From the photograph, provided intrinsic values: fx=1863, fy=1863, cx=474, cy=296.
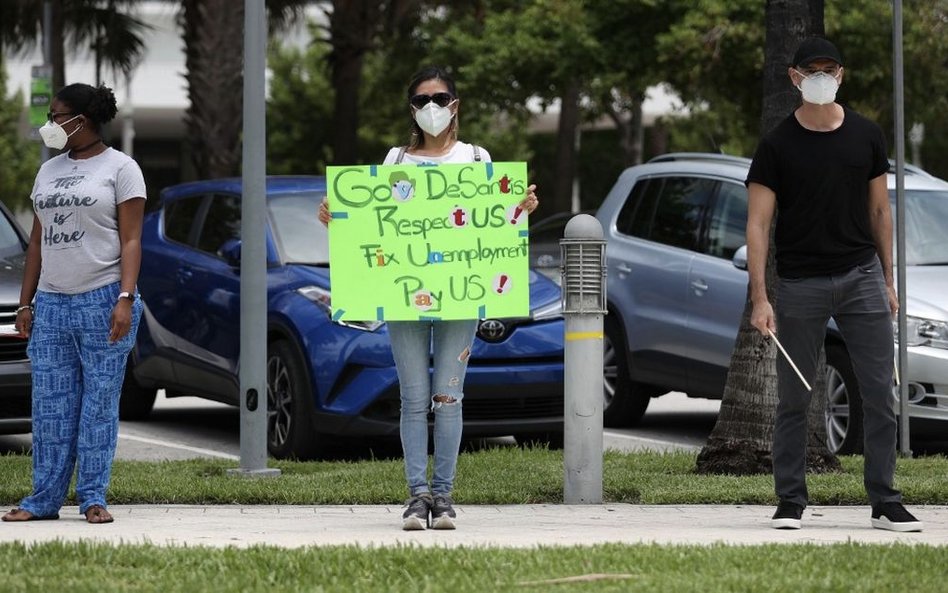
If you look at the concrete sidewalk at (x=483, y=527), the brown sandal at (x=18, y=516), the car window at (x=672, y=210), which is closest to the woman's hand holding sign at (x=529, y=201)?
the concrete sidewalk at (x=483, y=527)

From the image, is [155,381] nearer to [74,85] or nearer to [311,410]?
[311,410]

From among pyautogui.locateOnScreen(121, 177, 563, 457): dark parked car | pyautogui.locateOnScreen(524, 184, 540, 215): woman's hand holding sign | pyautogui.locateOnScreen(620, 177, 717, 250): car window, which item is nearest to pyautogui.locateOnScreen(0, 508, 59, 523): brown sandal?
pyautogui.locateOnScreen(121, 177, 563, 457): dark parked car

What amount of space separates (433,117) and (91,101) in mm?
1409

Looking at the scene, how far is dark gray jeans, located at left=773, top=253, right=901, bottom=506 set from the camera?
724 cm

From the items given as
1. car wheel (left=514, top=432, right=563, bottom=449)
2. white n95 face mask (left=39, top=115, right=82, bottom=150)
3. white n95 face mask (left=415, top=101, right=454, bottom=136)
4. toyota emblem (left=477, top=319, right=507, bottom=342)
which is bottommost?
car wheel (left=514, top=432, right=563, bottom=449)

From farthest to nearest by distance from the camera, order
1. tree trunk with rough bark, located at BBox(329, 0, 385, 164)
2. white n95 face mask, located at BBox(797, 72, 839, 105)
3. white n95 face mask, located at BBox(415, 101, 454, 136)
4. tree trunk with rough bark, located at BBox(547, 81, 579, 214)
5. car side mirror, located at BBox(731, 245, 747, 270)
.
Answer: tree trunk with rough bark, located at BBox(547, 81, 579, 214) → tree trunk with rough bark, located at BBox(329, 0, 385, 164) → car side mirror, located at BBox(731, 245, 747, 270) → white n95 face mask, located at BBox(415, 101, 454, 136) → white n95 face mask, located at BBox(797, 72, 839, 105)

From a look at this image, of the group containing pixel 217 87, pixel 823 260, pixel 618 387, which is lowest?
pixel 618 387

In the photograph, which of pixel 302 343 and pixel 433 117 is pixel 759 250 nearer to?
pixel 433 117

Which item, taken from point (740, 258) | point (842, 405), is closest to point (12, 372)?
point (740, 258)

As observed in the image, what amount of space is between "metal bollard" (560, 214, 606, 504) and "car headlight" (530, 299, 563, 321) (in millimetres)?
2457

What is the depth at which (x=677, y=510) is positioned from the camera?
7992 millimetres

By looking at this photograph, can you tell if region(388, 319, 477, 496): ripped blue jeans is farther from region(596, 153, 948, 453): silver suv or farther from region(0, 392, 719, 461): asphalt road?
region(596, 153, 948, 453): silver suv

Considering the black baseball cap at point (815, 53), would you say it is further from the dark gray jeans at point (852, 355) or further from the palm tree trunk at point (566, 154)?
the palm tree trunk at point (566, 154)

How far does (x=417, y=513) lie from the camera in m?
7.24
